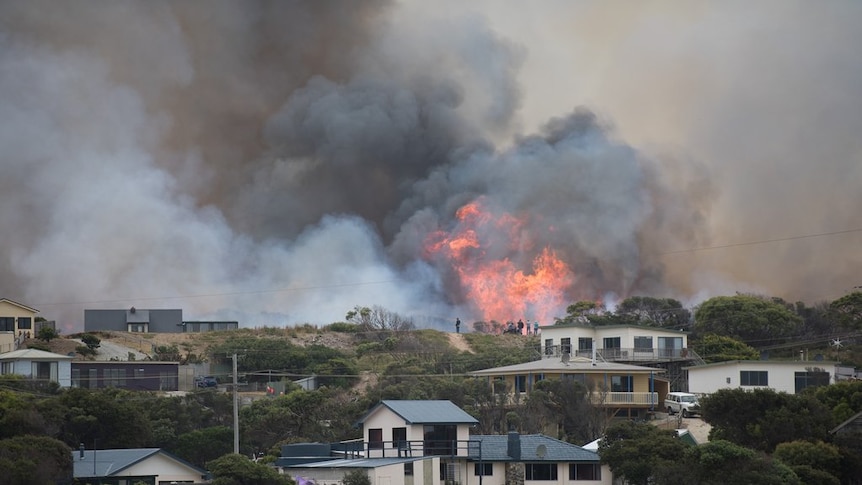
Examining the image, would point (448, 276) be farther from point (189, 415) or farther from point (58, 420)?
point (58, 420)

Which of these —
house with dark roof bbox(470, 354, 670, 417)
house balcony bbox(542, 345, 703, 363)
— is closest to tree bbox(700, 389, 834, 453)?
house with dark roof bbox(470, 354, 670, 417)

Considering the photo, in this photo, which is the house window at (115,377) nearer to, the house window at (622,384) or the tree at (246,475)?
the tree at (246,475)

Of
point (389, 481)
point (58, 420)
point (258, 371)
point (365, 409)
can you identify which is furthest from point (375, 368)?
point (389, 481)

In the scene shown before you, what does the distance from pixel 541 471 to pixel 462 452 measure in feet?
11.3

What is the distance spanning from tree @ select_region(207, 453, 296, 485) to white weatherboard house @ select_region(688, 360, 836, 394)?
28.8 m

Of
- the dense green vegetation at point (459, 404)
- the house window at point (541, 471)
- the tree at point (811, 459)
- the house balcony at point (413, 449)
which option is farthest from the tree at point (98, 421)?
the tree at point (811, 459)

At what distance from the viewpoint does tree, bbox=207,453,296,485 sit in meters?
49.3

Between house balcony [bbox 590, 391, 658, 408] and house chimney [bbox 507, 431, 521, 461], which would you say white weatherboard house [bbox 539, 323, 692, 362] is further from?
house chimney [bbox 507, 431, 521, 461]

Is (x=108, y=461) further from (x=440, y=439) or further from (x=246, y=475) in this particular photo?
(x=440, y=439)

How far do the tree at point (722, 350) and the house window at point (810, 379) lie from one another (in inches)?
346

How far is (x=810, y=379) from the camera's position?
6962 cm

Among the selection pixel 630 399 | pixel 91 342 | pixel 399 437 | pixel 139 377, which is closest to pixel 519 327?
pixel 630 399

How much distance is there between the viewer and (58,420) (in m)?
58.0

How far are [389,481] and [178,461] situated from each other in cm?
960
